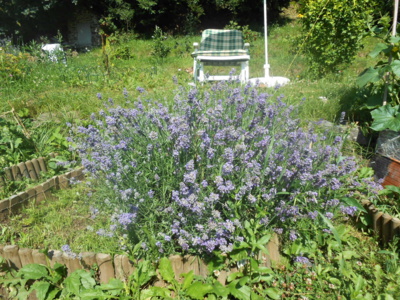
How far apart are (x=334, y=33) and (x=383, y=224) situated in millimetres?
4675

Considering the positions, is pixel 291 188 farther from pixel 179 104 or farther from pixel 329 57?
pixel 329 57

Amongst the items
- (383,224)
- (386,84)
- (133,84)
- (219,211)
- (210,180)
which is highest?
(386,84)

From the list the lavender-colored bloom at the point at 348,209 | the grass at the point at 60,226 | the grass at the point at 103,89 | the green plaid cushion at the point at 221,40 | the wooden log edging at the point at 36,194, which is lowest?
the grass at the point at 60,226

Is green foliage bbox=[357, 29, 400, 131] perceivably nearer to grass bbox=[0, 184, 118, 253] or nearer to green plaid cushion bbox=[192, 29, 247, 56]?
grass bbox=[0, 184, 118, 253]

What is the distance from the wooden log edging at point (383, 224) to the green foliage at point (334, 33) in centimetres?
418

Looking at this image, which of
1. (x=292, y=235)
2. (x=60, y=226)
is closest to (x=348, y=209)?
(x=292, y=235)

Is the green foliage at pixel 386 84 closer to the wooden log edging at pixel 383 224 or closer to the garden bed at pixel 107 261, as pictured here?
the wooden log edging at pixel 383 224

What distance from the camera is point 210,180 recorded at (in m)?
1.99

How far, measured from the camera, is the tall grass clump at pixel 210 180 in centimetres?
174

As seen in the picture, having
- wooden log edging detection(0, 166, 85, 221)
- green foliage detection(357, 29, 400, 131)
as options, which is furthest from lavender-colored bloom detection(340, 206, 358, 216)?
wooden log edging detection(0, 166, 85, 221)

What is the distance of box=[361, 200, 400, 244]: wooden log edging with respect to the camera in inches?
78.9

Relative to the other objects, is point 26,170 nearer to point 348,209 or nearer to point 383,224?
point 348,209

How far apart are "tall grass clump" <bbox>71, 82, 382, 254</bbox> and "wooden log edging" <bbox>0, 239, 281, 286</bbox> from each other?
78 mm

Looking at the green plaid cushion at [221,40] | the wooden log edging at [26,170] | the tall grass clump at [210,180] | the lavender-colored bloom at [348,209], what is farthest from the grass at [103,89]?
the lavender-colored bloom at [348,209]
